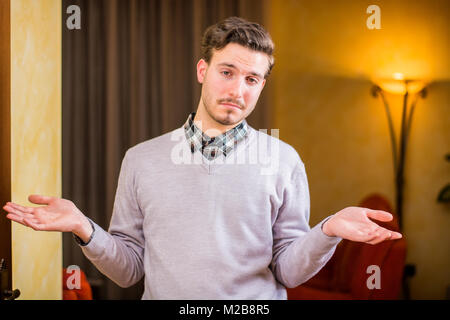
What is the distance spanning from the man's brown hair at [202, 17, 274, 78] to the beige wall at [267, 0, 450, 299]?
97cm

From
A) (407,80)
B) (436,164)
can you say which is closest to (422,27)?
(407,80)

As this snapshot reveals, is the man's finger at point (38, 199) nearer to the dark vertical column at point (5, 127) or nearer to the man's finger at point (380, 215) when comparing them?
the dark vertical column at point (5, 127)

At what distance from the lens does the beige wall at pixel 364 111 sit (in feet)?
7.13

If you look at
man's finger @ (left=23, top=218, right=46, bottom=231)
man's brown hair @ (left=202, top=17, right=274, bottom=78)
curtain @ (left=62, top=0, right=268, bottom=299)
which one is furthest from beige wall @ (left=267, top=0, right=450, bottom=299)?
man's finger @ (left=23, top=218, right=46, bottom=231)

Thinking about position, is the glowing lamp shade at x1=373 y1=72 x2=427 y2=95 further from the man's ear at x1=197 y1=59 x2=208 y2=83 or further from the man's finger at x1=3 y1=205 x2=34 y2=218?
the man's finger at x1=3 y1=205 x2=34 y2=218

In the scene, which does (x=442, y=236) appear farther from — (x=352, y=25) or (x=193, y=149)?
(x=193, y=149)

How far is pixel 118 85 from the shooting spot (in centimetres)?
175

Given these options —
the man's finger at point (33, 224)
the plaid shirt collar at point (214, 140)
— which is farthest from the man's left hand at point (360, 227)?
the man's finger at point (33, 224)

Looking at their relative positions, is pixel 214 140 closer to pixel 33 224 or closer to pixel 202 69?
pixel 202 69

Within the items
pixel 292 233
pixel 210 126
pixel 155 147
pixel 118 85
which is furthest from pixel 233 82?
pixel 118 85

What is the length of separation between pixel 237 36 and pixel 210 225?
0.46 metres

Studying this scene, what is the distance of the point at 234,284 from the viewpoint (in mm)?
1053

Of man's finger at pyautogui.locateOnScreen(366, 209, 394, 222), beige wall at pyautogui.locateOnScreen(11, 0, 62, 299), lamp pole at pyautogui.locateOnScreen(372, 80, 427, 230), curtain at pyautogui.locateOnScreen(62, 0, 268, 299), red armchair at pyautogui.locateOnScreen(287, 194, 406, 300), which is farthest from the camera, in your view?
lamp pole at pyautogui.locateOnScreen(372, 80, 427, 230)

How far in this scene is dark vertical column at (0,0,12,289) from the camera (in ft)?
3.42
